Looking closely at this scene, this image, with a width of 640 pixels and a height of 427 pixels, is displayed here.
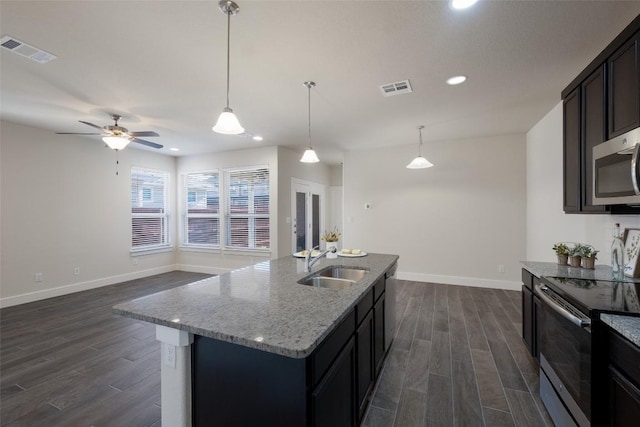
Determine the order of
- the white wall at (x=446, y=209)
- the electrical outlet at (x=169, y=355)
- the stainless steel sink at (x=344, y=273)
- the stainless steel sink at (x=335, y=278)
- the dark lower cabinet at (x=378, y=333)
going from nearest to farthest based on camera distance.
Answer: the electrical outlet at (x=169, y=355), the dark lower cabinet at (x=378, y=333), the stainless steel sink at (x=335, y=278), the stainless steel sink at (x=344, y=273), the white wall at (x=446, y=209)

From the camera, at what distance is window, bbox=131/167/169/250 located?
5.80 metres

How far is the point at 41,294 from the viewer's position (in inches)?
174

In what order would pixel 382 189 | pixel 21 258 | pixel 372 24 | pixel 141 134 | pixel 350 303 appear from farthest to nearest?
pixel 382 189
pixel 21 258
pixel 141 134
pixel 372 24
pixel 350 303

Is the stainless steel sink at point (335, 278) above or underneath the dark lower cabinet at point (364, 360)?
above

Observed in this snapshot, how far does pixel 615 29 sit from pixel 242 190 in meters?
5.67

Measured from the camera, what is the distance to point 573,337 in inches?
59.8

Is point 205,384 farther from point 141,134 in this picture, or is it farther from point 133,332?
point 141,134

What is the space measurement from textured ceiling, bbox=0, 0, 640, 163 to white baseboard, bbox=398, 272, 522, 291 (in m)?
2.72

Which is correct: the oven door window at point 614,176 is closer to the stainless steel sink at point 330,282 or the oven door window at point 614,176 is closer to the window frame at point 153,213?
the stainless steel sink at point 330,282

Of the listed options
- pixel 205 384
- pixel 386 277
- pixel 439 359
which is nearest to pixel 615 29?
pixel 386 277

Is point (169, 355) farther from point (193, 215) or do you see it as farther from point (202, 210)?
point (193, 215)

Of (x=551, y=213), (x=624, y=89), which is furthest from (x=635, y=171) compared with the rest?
(x=551, y=213)

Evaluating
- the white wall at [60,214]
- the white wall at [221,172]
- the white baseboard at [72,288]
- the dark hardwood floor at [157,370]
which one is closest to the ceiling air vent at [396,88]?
the dark hardwood floor at [157,370]

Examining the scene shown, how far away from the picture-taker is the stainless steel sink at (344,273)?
2492mm
